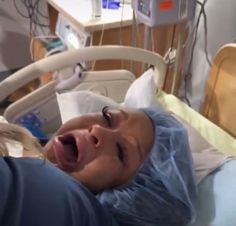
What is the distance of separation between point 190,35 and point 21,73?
1.00m

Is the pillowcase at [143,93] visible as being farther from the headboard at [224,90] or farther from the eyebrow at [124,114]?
the eyebrow at [124,114]

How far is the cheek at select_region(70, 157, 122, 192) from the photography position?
0.96 metres

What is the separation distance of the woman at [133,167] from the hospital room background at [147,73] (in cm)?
13

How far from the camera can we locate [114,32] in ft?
6.55

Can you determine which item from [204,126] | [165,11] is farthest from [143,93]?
[165,11]

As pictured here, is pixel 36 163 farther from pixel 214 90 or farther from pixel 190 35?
pixel 190 35

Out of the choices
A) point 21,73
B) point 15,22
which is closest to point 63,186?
point 21,73

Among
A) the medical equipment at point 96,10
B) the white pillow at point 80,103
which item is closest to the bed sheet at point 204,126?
the white pillow at point 80,103

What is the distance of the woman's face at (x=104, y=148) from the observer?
0.97m

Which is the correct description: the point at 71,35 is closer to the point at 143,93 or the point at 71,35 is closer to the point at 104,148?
the point at 143,93

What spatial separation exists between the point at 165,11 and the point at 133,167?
2.71 feet

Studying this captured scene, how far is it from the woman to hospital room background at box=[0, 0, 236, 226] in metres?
0.13

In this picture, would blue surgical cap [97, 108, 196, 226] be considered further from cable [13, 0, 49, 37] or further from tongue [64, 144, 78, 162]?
cable [13, 0, 49, 37]

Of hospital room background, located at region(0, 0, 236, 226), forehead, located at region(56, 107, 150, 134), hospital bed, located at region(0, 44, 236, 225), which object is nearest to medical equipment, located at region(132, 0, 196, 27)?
hospital room background, located at region(0, 0, 236, 226)
